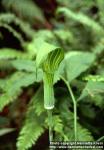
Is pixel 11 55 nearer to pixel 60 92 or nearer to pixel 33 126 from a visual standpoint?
pixel 60 92

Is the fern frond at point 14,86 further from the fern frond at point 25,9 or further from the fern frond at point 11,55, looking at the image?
the fern frond at point 25,9

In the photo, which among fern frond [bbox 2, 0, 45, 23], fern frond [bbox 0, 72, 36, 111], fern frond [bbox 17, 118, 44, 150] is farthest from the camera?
fern frond [bbox 2, 0, 45, 23]

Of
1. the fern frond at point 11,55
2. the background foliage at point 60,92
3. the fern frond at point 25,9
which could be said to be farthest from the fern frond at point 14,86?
the fern frond at point 25,9

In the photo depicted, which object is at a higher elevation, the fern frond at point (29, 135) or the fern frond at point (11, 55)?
the fern frond at point (11, 55)

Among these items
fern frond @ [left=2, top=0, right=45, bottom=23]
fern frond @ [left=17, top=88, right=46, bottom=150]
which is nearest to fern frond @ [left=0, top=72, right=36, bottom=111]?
fern frond @ [left=17, top=88, right=46, bottom=150]

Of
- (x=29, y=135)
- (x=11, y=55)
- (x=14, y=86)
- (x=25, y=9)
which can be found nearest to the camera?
Result: (x=29, y=135)

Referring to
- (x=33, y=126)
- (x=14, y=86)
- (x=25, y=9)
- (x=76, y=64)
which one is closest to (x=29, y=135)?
(x=33, y=126)

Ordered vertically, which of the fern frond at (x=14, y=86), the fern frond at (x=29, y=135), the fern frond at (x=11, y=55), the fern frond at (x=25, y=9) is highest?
the fern frond at (x=25, y=9)

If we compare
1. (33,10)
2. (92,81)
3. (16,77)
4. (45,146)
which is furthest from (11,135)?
(33,10)

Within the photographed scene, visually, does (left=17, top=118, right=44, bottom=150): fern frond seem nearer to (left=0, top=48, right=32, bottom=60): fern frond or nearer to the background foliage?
the background foliage
